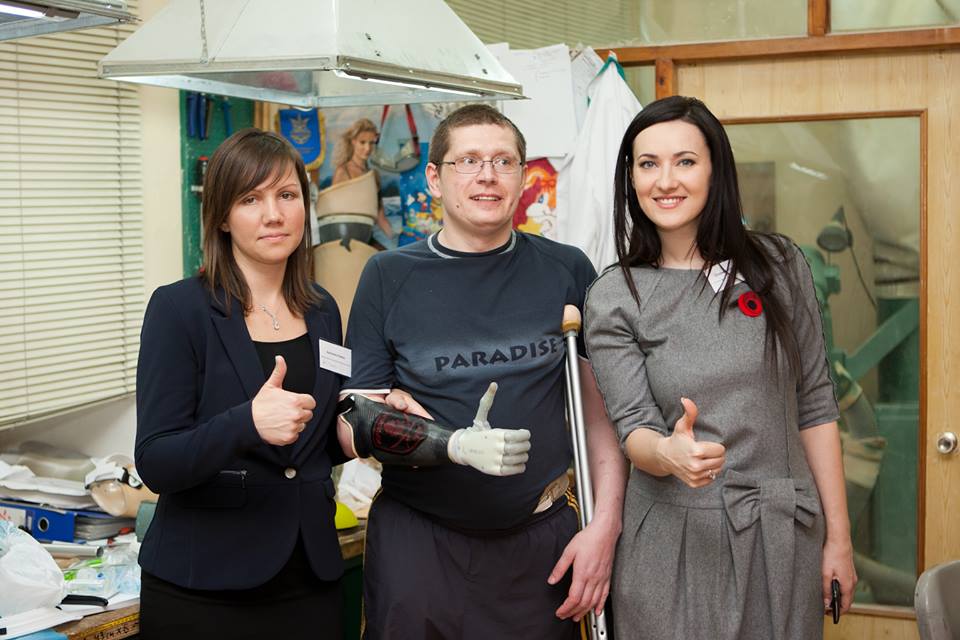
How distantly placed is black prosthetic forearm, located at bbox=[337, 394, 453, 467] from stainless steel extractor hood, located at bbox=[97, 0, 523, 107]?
66cm

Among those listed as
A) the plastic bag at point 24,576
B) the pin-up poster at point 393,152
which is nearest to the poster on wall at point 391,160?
the pin-up poster at point 393,152

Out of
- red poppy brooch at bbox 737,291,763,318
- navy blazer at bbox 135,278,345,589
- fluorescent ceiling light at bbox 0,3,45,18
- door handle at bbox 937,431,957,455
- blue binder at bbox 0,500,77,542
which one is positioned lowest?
blue binder at bbox 0,500,77,542

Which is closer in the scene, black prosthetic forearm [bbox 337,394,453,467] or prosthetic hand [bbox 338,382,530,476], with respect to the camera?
prosthetic hand [bbox 338,382,530,476]

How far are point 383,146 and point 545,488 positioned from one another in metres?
1.86

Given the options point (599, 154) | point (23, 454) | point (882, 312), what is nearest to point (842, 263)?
point (882, 312)

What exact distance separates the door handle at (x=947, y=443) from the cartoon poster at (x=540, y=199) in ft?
4.72

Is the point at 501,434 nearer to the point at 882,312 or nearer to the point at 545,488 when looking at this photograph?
the point at 545,488

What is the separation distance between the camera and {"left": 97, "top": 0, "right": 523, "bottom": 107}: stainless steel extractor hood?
1892 mm

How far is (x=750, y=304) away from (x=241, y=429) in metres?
1.03

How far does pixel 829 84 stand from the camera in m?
3.43

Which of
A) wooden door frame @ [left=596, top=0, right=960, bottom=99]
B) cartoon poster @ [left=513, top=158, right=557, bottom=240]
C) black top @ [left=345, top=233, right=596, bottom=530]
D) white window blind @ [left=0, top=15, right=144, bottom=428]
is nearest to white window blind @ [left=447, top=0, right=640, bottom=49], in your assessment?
wooden door frame @ [left=596, top=0, right=960, bottom=99]

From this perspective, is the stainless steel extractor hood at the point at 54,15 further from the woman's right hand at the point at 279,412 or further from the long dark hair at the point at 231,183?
the woman's right hand at the point at 279,412

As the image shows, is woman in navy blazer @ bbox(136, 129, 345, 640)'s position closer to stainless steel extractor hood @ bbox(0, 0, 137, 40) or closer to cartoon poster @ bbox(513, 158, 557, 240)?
stainless steel extractor hood @ bbox(0, 0, 137, 40)

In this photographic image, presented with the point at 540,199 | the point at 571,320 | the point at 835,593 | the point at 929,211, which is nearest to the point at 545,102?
the point at 540,199
